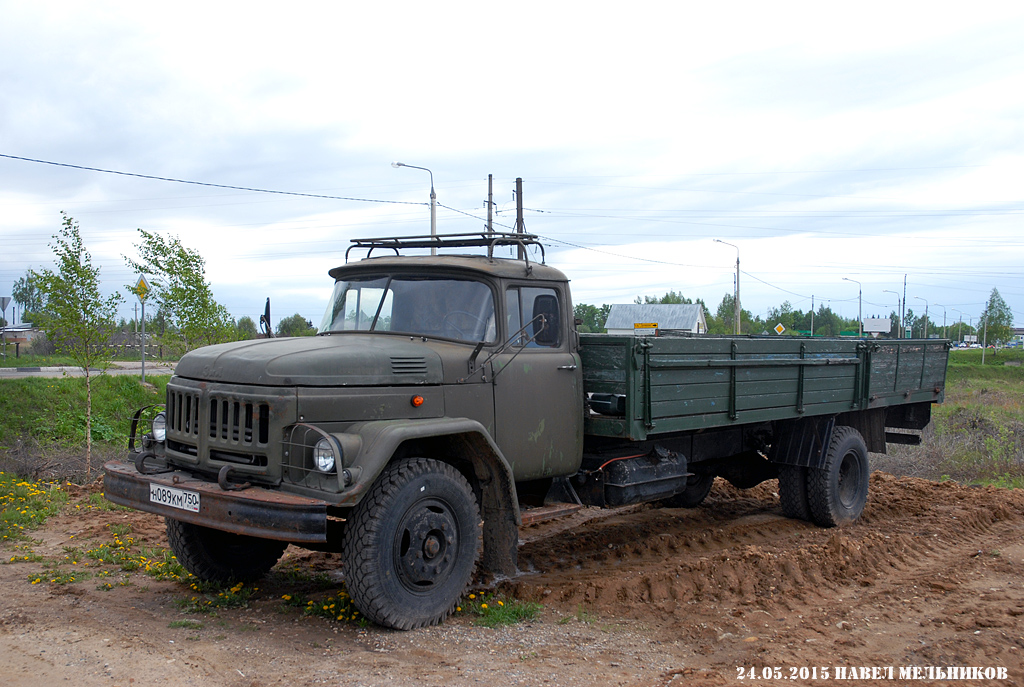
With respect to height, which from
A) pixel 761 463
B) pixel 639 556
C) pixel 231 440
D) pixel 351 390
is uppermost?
pixel 351 390

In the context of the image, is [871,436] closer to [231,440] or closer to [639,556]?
[639,556]

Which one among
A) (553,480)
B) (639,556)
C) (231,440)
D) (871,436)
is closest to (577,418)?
(553,480)

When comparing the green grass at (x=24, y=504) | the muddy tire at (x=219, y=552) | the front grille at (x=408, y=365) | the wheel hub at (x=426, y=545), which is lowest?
the green grass at (x=24, y=504)

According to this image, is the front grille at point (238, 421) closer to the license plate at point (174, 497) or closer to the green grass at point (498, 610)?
the license plate at point (174, 497)

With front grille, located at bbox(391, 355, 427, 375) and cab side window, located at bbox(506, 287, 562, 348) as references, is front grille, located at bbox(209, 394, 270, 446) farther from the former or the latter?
cab side window, located at bbox(506, 287, 562, 348)

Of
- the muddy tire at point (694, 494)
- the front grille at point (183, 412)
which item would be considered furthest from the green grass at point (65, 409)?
the muddy tire at point (694, 494)

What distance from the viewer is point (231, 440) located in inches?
183

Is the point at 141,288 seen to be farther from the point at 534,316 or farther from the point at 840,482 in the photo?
the point at 840,482

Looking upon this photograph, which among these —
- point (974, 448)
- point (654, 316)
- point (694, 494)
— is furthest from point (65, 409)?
point (654, 316)

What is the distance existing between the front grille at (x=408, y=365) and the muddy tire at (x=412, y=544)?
539 mm

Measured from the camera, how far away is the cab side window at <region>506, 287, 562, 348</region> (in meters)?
5.64

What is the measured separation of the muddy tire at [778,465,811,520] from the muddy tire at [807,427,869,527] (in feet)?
0.17

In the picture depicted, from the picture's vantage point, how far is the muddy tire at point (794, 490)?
8234 millimetres

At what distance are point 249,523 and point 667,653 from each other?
94.6 inches
